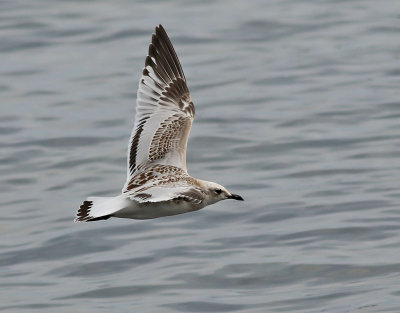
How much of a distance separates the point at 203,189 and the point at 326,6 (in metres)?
Answer: 15.0

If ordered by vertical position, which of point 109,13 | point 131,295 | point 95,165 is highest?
point 109,13

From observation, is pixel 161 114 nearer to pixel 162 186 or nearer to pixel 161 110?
pixel 161 110

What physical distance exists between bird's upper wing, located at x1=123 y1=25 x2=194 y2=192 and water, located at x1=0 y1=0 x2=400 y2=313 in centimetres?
165

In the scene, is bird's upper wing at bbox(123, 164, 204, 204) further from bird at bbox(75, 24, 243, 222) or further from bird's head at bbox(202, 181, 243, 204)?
bird's head at bbox(202, 181, 243, 204)

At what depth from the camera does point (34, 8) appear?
84.3ft

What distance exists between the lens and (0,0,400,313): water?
1347 cm

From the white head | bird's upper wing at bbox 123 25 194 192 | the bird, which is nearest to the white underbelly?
the bird

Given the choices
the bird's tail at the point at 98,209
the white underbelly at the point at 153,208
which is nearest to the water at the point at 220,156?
the white underbelly at the point at 153,208

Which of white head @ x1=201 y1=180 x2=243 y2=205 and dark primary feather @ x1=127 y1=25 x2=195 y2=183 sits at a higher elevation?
dark primary feather @ x1=127 y1=25 x2=195 y2=183

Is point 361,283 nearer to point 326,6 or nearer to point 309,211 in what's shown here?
point 309,211

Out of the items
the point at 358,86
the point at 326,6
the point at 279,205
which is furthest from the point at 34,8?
the point at 279,205

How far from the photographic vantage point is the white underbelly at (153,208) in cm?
1084

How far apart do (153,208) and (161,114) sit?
2.03 meters

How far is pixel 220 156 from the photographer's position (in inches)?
675
